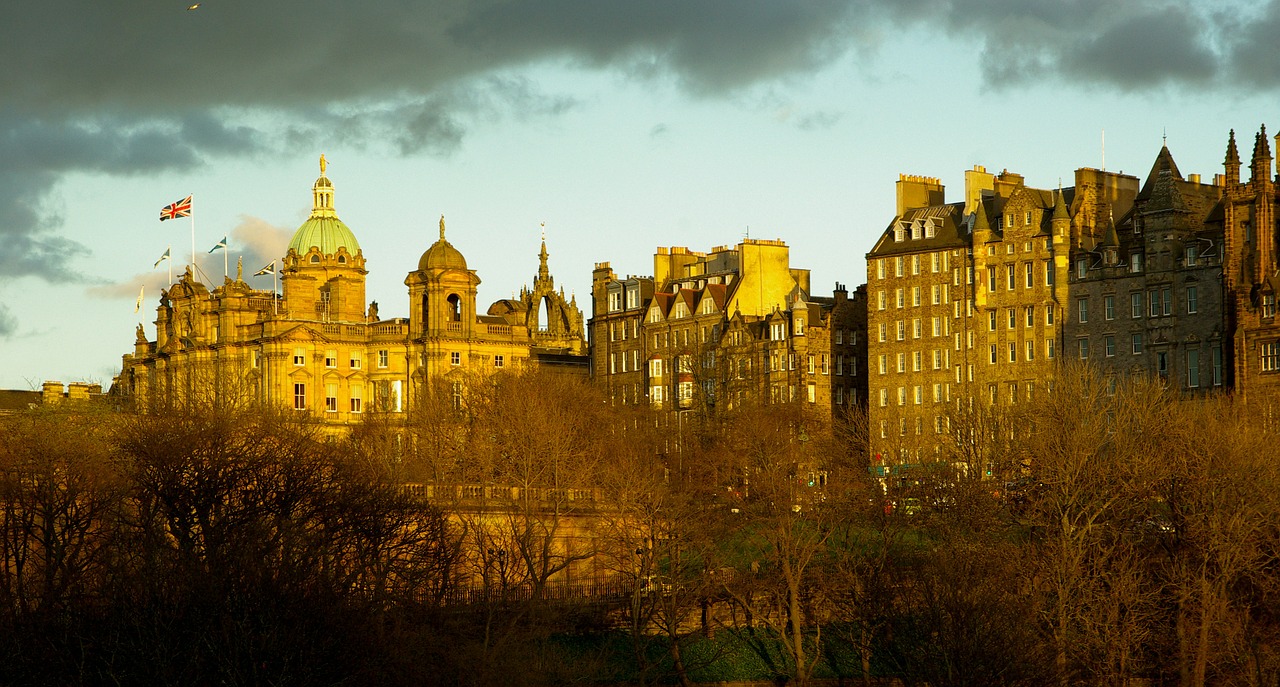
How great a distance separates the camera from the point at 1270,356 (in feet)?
445

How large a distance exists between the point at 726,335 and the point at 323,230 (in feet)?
133

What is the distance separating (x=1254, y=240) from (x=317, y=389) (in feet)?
242

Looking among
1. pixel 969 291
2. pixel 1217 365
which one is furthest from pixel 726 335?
pixel 1217 365

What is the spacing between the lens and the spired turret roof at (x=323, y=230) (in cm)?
19500

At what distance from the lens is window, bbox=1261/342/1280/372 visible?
13500cm

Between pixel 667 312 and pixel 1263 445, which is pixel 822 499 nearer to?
pixel 1263 445

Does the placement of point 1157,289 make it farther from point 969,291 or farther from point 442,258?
point 442,258

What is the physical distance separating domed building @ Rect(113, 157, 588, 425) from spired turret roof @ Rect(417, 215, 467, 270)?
0.08 meters

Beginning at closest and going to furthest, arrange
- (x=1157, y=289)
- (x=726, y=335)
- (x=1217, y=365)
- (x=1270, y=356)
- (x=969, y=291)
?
1. (x=1270, y=356)
2. (x=1217, y=365)
3. (x=1157, y=289)
4. (x=969, y=291)
5. (x=726, y=335)

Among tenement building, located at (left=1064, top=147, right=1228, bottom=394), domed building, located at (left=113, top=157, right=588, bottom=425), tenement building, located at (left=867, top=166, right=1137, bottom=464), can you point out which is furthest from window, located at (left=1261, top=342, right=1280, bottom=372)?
domed building, located at (left=113, top=157, right=588, bottom=425)

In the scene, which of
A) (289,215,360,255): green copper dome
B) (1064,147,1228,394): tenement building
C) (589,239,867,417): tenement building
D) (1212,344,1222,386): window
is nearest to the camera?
(1212,344,1222,386): window

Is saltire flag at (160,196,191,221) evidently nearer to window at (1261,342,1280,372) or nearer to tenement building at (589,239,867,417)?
tenement building at (589,239,867,417)

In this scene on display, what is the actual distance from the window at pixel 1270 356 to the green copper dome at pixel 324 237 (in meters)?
84.5

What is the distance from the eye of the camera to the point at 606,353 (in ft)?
610
